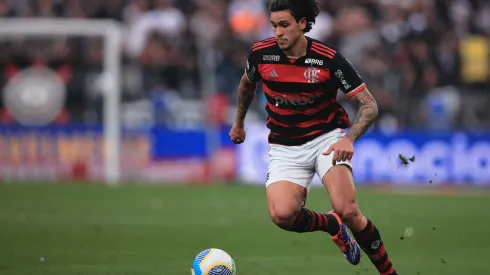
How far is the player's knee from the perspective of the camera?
7566mm

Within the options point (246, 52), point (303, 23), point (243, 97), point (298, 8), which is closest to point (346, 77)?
point (303, 23)

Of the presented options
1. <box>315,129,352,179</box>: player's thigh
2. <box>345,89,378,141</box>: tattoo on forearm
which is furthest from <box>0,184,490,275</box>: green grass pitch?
<box>345,89,378,141</box>: tattoo on forearm

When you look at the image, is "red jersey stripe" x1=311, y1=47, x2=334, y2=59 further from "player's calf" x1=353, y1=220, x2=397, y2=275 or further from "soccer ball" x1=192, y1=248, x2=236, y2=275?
"soccer ball" x1=192, y1=248, x2=236, y2=275

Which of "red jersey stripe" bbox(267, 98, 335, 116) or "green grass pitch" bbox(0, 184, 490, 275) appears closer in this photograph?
"red jersey stripe" bbox(267, 98, 335, 116)

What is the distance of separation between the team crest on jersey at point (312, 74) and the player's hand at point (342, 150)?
672 mm

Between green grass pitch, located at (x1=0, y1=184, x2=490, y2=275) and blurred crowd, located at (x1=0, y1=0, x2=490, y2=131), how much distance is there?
226cm

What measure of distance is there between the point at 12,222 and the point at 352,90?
6832 mm

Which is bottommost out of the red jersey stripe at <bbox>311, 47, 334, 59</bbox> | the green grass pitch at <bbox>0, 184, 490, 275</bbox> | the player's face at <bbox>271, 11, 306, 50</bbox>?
the green grass pitch at <bbox>0, 184, 490, 275</bbox>

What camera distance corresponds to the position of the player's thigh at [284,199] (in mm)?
7575

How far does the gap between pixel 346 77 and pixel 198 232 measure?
16.5 ft

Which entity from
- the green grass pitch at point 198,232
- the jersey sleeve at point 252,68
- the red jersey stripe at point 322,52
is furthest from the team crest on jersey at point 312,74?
the green grass pitch at point 198,232

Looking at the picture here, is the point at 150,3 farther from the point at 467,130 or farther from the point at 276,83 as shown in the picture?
the point at 276,83

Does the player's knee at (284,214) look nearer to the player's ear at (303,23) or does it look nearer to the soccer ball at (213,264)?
the soccer ball at (213,264)

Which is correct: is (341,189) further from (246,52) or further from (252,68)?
(246,52)
